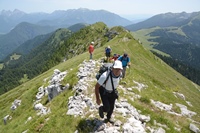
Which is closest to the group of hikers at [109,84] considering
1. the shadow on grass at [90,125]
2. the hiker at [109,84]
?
the hiker at [109,84]

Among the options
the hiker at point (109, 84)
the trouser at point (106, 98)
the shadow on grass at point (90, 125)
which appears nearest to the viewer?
the hiker at point (109, 84)

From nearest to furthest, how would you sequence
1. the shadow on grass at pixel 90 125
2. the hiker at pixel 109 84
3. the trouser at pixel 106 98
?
the hiker at pixel 109 84, the trouser at pixel 106 98, the shadow on grass at pixel 90 125

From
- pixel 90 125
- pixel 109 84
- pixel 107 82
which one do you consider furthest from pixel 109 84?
pixel 90 125

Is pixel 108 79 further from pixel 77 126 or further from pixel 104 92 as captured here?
pixel 77 126

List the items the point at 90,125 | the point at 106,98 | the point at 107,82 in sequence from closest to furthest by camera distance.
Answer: the point at 107,82 → the point at 106,98 → the point at 90,125

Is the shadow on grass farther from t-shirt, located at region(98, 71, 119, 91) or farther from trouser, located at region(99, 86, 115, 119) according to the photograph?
t-shirt, located at region(98, 71, 119, 91)

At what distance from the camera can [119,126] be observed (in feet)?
46.5

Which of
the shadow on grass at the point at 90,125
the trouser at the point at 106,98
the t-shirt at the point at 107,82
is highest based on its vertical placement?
the t-shirt at the point at 107,82

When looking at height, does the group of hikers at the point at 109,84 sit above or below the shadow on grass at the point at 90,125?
above

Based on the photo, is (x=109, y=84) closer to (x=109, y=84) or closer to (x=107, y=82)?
(x=109, y=84)

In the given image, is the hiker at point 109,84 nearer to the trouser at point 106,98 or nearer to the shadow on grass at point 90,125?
the trouser at point 106,98

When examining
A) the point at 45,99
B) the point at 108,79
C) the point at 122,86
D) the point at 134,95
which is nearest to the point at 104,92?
the point at 108,79

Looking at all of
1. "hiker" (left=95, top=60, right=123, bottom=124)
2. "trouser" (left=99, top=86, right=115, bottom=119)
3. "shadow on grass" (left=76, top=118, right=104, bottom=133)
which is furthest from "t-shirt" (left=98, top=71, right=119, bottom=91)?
"shadow on grass" (left=76, top=118, right=104, bottom=133)

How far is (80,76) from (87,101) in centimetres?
782
